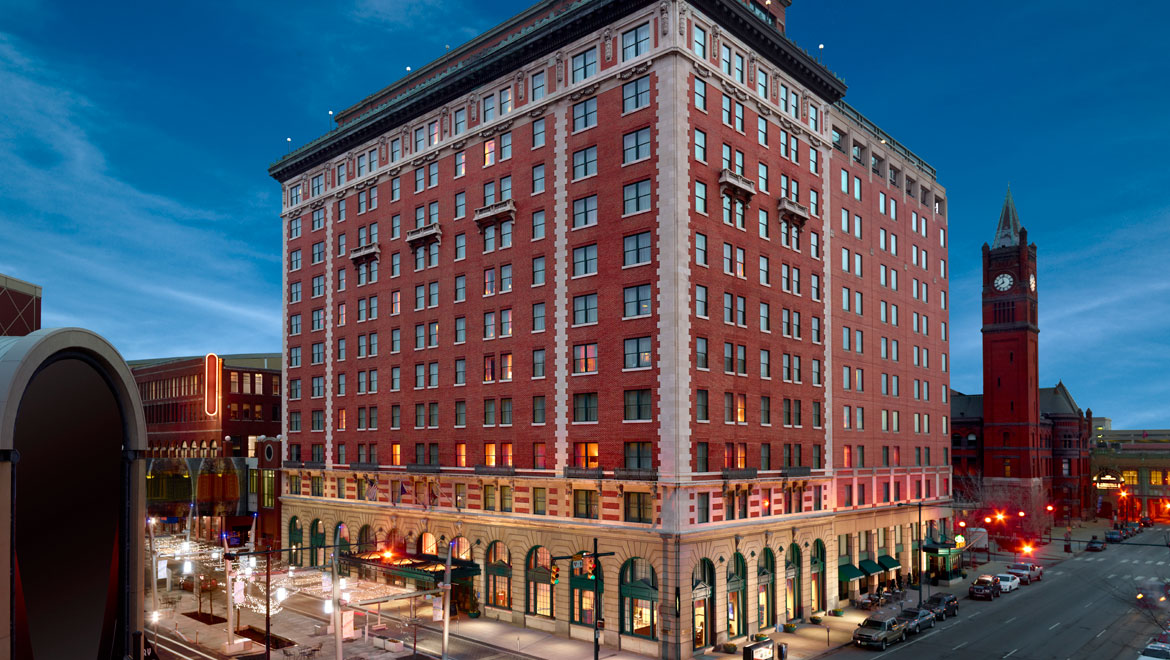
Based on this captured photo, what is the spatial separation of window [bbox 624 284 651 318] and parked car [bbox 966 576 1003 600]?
38423 mm

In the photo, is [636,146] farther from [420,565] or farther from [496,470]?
[420,565]

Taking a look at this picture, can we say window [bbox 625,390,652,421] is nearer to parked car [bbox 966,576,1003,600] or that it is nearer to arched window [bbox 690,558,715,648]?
arched window [bbox 690,558,715,648]

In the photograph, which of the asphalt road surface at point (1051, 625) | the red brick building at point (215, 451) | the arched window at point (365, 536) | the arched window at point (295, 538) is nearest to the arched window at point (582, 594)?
the asphalt road surface at point (1051, 625)

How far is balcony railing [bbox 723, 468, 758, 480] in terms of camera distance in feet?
158

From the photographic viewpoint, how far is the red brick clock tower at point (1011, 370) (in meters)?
117

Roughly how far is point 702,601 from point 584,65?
33.6 meters

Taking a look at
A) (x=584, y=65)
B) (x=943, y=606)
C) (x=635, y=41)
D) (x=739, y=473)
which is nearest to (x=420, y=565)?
(x=739, y=473)

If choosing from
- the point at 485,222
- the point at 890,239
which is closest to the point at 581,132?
the point at 485,222

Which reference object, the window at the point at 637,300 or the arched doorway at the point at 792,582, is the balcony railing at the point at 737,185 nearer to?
the window at the point at 637,300

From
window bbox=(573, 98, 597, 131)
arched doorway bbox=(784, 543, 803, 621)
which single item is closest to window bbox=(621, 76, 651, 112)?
window bbox=(573, 98, 597, 131)

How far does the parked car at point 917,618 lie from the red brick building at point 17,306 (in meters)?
47.7

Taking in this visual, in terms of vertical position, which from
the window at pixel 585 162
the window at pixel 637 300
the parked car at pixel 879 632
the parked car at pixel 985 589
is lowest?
the parked car at pixel 985 589

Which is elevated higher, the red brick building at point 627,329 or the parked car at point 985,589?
the red brick building at point 627,329

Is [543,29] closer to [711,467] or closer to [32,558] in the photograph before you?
[711,467]
